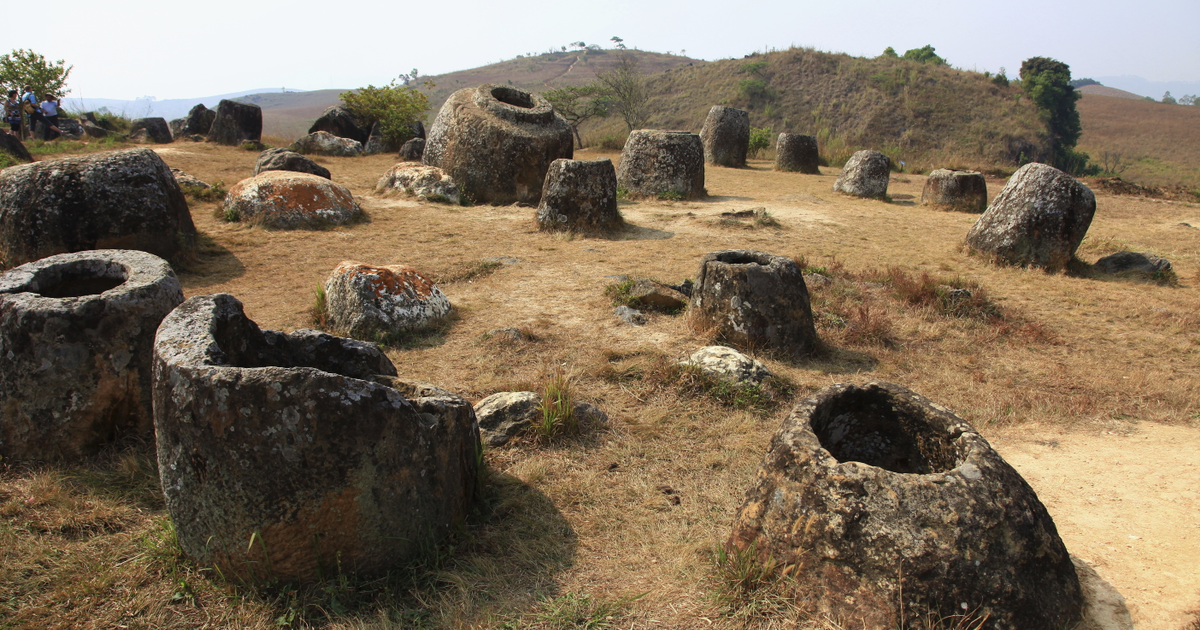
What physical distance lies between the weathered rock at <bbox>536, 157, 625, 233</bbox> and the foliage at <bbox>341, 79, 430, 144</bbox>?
9790mm

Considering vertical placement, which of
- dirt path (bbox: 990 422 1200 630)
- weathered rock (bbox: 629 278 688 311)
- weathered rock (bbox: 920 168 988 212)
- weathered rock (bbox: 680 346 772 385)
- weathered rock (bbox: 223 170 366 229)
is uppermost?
weathered rock (bbox: 920 168 988 212)

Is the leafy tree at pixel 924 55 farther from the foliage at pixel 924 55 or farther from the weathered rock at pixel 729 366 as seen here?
the weathered rock at pixel 729 366

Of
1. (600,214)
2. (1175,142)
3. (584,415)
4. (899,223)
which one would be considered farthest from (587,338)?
(1175,142)

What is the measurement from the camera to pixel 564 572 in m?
2.57

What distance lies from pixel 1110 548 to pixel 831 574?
1529 mm

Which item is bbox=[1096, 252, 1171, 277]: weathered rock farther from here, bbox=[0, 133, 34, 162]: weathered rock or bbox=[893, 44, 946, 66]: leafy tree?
bbox=[893, 44, 946, 66]: leafy tree

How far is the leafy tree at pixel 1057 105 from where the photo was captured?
33.4 m

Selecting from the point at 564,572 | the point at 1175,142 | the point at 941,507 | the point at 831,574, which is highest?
the point at 1175,142

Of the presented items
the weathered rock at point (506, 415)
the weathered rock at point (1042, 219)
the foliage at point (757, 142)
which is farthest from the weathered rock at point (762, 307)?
the foliage at point (757, 142)

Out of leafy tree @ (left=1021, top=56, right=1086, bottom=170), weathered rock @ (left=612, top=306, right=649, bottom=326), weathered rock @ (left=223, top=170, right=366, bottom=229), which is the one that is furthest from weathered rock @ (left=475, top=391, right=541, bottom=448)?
leafy tree @ (left=1021, top=56, right=1086, bottom=170)

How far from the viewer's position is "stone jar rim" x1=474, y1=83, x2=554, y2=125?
36.0 ft

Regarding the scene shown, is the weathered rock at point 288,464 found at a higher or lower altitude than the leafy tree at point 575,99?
lower

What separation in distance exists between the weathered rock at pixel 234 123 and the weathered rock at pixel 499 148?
8.74m

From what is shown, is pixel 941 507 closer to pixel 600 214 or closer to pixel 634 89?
pixel 600 214
